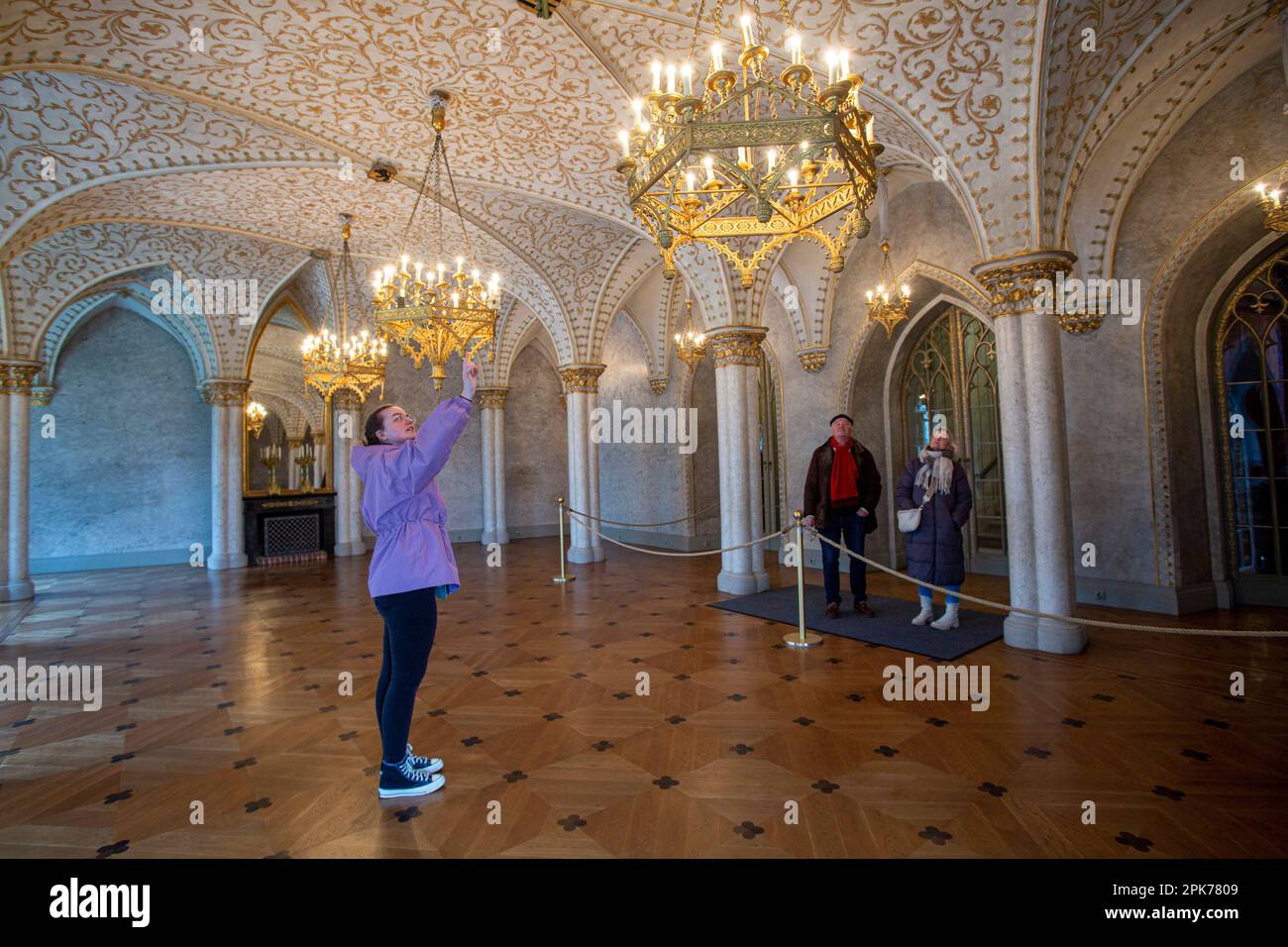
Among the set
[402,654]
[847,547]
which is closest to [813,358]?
[847,547]

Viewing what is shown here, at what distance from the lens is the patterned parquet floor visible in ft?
8.47

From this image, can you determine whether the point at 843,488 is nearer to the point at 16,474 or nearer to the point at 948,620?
the point at 948,620

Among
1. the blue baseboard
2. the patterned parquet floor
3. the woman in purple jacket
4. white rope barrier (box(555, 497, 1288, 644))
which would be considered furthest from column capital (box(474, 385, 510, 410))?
the woman in purple jacket

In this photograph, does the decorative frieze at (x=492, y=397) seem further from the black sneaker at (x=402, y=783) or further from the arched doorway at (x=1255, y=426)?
the arched doorway at (x=1255, y=426)

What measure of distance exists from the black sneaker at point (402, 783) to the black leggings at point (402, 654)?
4 cm

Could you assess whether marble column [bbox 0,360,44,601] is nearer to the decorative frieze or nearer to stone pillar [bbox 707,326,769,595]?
Result: the decorative frieze

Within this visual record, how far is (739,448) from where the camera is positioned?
7895mm

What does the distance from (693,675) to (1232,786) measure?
295cm

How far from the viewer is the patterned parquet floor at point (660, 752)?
2.58 m

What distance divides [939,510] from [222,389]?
12667mm

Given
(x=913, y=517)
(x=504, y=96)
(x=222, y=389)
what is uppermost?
(x=504, y=96)

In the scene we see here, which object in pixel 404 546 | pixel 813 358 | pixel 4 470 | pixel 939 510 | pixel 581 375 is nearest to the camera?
pixel 404 546

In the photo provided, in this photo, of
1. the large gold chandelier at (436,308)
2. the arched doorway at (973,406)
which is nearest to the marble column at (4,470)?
the large gold chandelier at (436,308)
